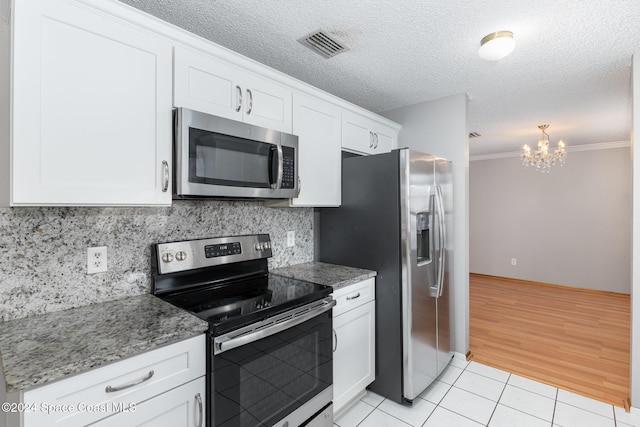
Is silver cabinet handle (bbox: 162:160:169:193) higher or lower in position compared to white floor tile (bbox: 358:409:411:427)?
higher

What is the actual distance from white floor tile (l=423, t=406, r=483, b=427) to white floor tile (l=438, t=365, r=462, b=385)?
428 mm

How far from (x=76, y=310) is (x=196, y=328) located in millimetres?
640

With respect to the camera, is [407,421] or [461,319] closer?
[407,421]

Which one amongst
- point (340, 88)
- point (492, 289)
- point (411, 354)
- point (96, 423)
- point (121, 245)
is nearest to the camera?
point (96, 423)

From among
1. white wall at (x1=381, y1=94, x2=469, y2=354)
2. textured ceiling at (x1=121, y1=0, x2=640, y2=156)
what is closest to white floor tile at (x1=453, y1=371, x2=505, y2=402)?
white wall at (x1=381, y1=94, x2=469, y2=354)

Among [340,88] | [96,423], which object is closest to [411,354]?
[96,423]

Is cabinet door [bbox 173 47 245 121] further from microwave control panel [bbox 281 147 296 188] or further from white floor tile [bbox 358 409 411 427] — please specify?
white floor tile [bbox 358 409 411 427]

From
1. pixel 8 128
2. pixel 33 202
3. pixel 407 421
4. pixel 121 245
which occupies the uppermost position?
pixel 8 128

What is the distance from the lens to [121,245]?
1.61 m

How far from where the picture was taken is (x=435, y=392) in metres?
2.35

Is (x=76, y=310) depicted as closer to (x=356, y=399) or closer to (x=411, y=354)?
(x=356, y=399)

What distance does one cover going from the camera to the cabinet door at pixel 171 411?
3.51 ft

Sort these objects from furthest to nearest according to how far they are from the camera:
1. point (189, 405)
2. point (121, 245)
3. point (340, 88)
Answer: point (340, 88) < point (121, 245) < point (189, 405)

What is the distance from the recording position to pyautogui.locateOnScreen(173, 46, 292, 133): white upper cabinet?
154 cm
